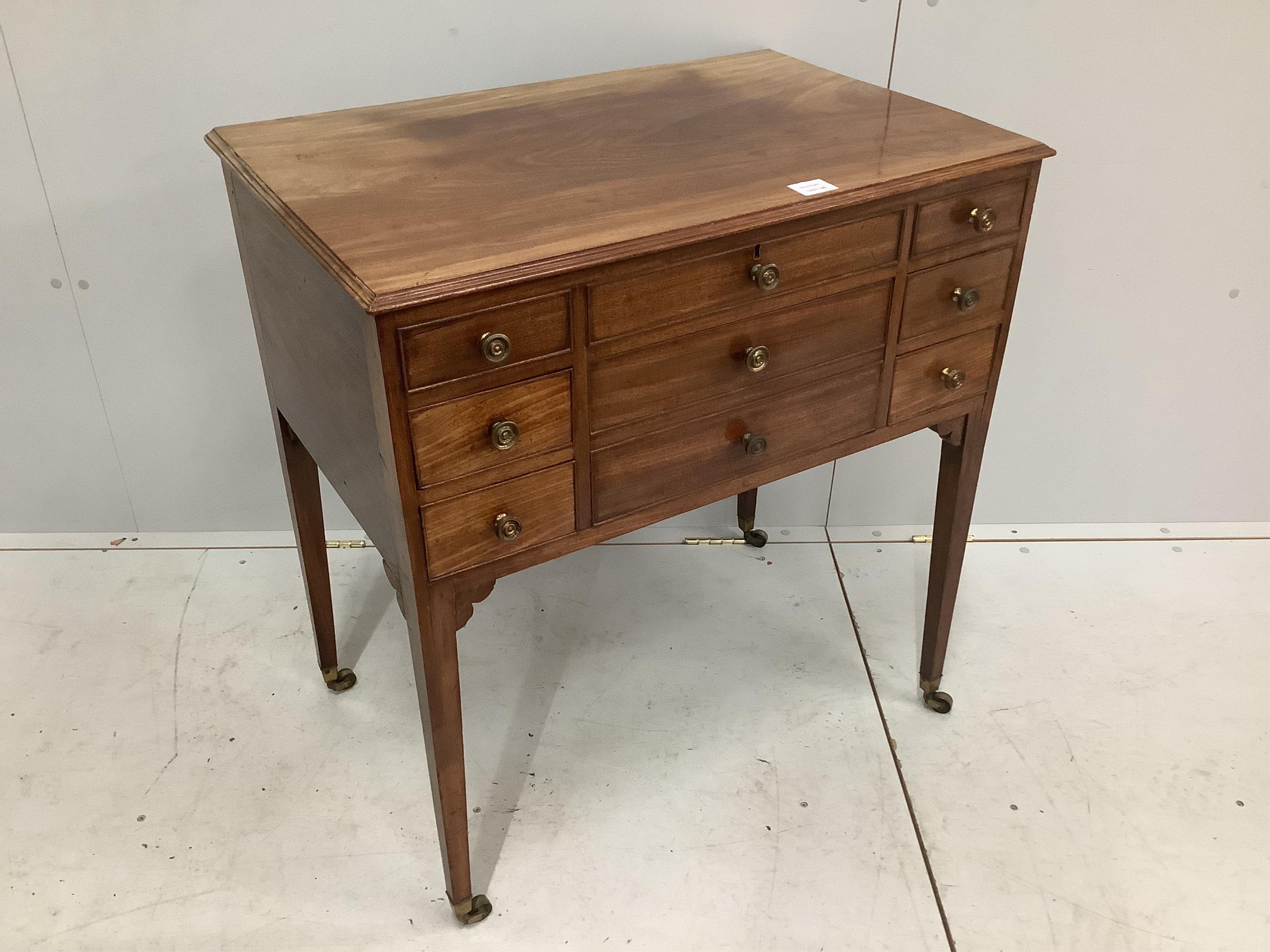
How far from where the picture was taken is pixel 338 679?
200cm

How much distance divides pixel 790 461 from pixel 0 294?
1519 mm

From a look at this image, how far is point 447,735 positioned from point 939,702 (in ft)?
3.10

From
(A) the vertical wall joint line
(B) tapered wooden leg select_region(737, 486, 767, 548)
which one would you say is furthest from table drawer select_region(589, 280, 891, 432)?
(A) the vertical wall joint line

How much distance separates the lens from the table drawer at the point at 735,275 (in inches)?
50.6

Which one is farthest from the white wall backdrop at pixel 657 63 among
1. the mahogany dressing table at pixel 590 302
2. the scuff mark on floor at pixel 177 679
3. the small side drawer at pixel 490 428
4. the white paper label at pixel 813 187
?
the small side drawer at pixel 490 428

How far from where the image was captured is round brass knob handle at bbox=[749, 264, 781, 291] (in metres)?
1.36

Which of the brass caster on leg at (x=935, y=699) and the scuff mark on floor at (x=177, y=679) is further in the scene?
the brass caster on leg at (x=935, y=699)

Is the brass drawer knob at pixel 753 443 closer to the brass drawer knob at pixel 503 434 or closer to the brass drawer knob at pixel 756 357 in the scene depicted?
the brass drawer knob at pixel 756 357

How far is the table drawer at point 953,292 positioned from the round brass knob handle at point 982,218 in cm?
5

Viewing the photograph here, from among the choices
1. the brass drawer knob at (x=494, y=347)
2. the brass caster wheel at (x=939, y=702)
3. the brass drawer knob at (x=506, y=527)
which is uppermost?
the brass drawer knob at (x=494, y=347)

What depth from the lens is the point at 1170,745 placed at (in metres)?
1.93

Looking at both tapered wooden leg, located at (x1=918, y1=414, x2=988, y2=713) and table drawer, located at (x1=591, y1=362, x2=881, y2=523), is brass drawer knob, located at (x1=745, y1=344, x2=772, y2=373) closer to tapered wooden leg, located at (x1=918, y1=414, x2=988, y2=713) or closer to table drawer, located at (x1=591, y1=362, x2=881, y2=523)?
table drawer, located at (x1=591, y1=362, x2=881, y2=523)

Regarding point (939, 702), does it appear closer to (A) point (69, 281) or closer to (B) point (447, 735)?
(B) point (447, 735)

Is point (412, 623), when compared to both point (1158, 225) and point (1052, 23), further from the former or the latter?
point (1158, 225)
